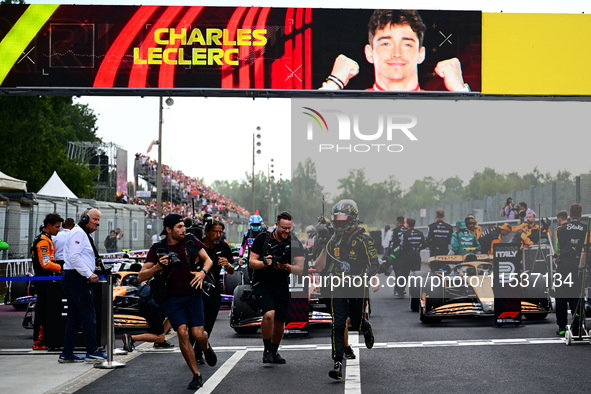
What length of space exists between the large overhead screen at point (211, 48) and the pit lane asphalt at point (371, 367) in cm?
1415

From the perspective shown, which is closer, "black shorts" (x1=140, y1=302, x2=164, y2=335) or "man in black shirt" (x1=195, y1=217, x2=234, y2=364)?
"man in black shirt" (x1=195, y1=217, x2=234, y2=364)

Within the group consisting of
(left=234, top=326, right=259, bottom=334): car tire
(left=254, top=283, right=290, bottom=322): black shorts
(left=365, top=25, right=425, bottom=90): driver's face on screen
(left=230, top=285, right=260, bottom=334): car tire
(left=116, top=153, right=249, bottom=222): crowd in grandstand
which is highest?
(left=365, top=25, right=425, bottom=90): driver's face on screen

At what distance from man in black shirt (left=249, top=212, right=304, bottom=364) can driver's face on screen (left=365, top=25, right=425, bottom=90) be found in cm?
1696

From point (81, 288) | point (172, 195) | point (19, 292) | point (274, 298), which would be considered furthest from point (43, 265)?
point (172, 195)

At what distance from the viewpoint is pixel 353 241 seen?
1008 cm

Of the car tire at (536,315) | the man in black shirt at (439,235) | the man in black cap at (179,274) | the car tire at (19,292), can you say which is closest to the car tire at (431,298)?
the car tire at (536,315)

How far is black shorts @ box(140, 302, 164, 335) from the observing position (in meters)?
11.2

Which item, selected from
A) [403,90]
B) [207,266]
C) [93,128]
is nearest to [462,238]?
[207,266]

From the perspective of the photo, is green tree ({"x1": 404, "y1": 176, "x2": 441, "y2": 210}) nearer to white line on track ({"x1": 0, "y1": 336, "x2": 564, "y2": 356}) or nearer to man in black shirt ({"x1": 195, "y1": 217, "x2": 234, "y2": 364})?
white line on track ({"x1": 0, "y1": 336, "x2": 564, "y2": 356})

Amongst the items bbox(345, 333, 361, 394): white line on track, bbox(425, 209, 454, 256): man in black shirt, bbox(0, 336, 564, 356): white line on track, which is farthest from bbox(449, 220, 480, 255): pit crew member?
bbox(345, 333, 361, 394): white line on track

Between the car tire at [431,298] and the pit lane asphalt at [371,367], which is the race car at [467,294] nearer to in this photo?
the car tire at [431,298]

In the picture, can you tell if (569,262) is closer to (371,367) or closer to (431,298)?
(431,298)

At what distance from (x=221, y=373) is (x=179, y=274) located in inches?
50.8

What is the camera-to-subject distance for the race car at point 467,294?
560 inches
